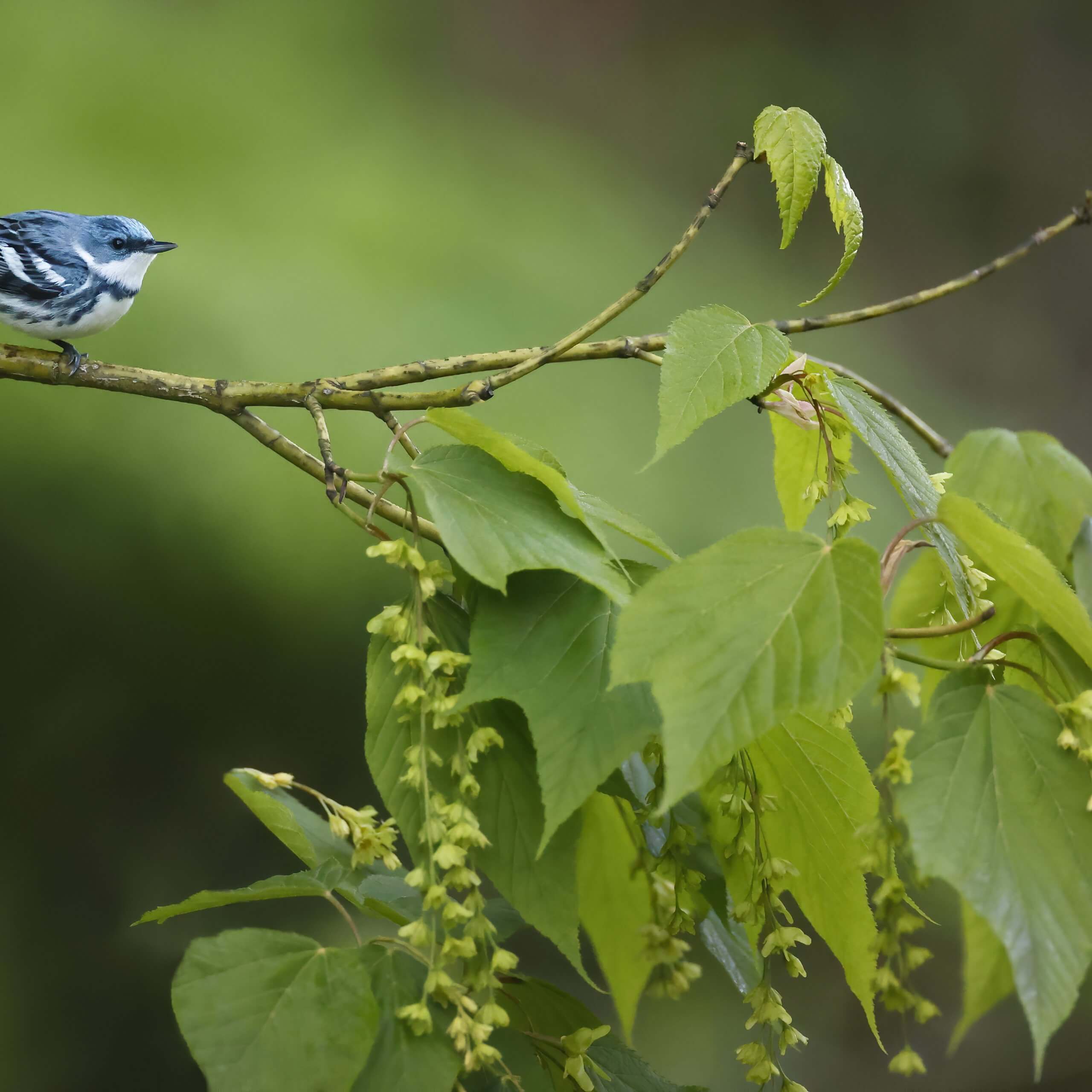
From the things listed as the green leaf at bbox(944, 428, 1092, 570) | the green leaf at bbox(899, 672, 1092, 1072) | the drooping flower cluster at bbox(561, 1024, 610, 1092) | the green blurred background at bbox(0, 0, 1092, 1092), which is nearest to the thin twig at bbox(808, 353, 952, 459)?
the green leaf at bbox(944, 428, 1092, 570)

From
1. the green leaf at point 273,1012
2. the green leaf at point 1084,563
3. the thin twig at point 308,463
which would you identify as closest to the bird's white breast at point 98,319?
the thin twig at point 308,463

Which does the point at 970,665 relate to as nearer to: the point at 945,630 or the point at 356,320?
the point at 945,630

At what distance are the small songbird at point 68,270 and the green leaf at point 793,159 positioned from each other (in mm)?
266

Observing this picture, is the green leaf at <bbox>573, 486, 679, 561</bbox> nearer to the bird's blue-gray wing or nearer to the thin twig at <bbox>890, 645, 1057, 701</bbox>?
the thin twig at <bbox>890, 645, 1057, 701</bbox>

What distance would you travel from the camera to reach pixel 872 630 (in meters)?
0.19

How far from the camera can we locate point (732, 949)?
34cm

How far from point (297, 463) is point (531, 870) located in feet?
0.44

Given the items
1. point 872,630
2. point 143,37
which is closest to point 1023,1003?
point 872,630

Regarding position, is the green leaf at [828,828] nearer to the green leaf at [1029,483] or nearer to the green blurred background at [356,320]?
the green leaf at [1029,483]

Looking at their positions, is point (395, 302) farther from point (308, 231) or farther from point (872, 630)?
point (872, 630)

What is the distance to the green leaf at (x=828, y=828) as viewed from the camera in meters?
0.25

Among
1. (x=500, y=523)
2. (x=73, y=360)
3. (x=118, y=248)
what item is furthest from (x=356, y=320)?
(x=500, y=523)

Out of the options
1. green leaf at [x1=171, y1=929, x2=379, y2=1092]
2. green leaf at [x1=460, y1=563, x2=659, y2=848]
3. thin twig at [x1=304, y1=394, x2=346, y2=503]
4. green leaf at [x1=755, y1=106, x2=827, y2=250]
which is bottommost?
green leaf at [x1=171, y1=929, x2=379, y2=1092]

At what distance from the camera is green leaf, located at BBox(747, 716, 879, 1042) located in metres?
0.25
